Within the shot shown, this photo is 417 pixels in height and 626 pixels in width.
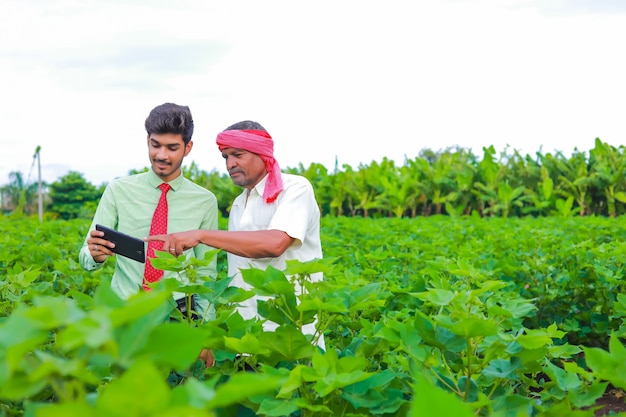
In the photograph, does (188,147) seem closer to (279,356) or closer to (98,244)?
(98,244)

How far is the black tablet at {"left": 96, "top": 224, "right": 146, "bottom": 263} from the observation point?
263cm

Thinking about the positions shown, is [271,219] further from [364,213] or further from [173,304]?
[364,213]

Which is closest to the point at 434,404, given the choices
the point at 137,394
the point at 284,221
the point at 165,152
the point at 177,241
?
the point at 137,394

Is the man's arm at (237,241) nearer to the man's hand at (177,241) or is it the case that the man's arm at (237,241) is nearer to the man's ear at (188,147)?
the man's hand at (177,241)

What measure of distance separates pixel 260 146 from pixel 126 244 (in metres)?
0.65

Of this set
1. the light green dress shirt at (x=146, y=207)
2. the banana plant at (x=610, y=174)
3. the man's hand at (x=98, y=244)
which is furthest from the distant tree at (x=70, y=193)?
the man's hand at (x=98, y=244)

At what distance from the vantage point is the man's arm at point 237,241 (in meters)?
2.36

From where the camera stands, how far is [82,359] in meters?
0.80

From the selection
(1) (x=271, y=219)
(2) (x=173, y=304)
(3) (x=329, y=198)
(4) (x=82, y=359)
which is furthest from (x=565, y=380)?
(3) (x=329, y=198)

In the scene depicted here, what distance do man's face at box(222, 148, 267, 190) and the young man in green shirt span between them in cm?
31

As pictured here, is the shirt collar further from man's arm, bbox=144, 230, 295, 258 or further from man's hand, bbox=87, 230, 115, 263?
man's hand, bbox=87, 230, 115, 263

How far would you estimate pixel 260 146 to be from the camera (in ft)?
9.21

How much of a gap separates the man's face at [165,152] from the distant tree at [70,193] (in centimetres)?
2919

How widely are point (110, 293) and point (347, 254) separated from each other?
4340mm
